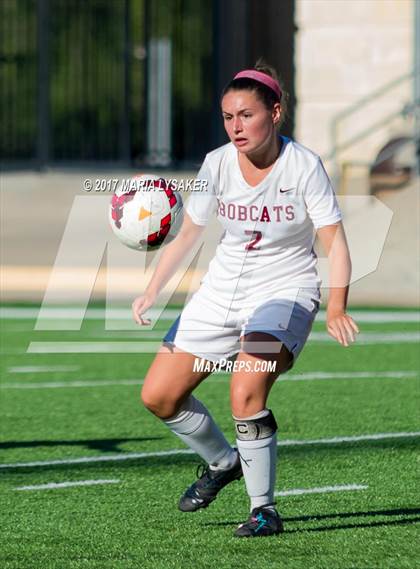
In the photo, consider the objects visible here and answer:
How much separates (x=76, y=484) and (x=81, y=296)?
12041 millimetres

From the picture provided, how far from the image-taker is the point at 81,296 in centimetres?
1977

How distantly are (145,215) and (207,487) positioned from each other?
1.32 m

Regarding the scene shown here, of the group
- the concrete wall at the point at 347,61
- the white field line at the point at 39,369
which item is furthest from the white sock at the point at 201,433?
the concrete wall at the point at 347,61

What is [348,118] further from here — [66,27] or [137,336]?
[137,336]

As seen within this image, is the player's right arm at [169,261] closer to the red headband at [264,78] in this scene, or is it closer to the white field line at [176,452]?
the red headband at [264,78]

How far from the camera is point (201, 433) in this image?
22.0 ft

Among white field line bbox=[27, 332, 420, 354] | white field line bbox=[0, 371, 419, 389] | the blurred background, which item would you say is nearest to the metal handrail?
the blurred background

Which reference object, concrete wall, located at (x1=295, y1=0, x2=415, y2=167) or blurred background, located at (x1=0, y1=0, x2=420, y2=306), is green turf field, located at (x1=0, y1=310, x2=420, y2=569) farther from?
concrete wall, located at (x1=295, y1=0, x2=415, y2=167)

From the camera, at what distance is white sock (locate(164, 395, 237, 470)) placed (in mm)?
6684

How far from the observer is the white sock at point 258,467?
20.8 ft

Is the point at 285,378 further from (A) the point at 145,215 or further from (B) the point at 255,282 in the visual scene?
(B) the point at 255,282

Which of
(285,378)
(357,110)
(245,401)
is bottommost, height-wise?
(357,110)

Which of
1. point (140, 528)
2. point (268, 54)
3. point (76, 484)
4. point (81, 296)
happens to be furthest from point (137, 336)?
point (268, 54)

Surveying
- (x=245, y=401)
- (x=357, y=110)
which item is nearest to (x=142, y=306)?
(x=245, y=401)
